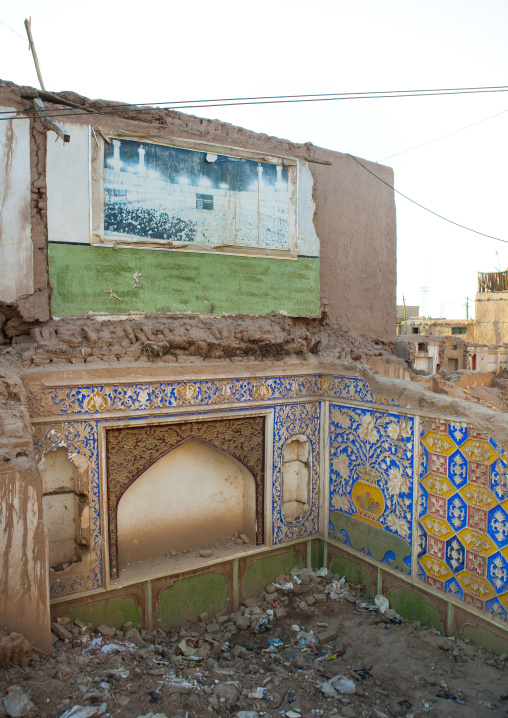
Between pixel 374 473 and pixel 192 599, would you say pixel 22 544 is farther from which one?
pixel 374 473

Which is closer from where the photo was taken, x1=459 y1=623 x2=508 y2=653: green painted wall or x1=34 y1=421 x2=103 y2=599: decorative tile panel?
x1=459 y1=623 x2=508 y2=653: green painted wall

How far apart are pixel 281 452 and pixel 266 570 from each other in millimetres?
1381

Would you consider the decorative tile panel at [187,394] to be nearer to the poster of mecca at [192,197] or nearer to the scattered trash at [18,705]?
the poster of mecca at [192,197]

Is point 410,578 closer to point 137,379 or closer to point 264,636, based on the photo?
point 264,636

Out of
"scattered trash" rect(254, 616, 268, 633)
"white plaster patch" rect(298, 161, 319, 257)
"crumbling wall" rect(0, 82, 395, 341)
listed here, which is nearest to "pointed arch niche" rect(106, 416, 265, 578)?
"scattered trash" rect(254, 616, 268, 633)

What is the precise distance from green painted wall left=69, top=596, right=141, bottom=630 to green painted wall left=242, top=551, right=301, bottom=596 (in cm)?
130

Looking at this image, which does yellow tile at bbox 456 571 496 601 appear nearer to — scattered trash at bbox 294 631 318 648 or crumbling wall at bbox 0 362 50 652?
scattered trash at bbox 294 631 318 648

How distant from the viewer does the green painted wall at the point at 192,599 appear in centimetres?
525

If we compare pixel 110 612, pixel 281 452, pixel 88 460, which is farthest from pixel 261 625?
pixel 88 460

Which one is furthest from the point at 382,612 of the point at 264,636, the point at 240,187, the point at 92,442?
the point at 240,187

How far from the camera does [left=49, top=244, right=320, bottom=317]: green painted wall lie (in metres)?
5.06

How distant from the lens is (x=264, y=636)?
5098 mm

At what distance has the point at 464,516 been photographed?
4477mm

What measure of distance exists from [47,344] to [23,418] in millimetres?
963
